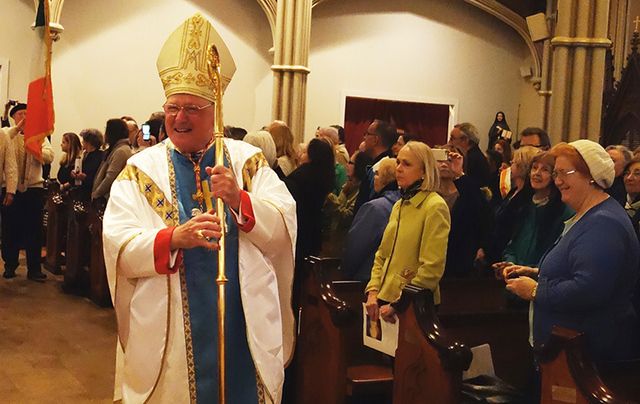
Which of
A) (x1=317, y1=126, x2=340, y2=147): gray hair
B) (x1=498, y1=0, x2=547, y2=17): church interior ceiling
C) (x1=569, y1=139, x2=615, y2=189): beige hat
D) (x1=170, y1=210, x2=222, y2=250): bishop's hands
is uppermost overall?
(x1=498, y1=0, x2=547, y2=17): church interior ceiling

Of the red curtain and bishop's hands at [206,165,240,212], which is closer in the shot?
bishop's hands at [206,165,240,212]

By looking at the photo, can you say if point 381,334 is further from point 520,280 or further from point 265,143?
point 265,143

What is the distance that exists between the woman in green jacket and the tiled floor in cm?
173

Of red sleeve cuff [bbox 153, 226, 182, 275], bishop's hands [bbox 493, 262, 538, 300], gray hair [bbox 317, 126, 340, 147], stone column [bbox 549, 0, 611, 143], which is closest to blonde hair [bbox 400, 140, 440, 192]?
bishop's hands [bbox 493, 262, 538, 300]

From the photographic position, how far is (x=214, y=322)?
2.66 metres

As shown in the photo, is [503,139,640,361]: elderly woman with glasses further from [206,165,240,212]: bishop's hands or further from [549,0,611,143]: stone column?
[549,0,611,143]: stone column

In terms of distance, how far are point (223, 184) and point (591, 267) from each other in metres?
1.40

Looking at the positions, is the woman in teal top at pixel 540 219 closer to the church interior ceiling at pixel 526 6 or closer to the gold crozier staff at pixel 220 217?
the gold crozier staff at pixel 220 217

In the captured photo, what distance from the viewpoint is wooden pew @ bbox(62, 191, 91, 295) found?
7578 millimetres

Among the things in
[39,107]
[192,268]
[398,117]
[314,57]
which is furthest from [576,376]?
[398,117]

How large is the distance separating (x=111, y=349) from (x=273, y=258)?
10.9 feet

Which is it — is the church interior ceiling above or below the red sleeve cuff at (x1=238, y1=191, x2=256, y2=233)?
above

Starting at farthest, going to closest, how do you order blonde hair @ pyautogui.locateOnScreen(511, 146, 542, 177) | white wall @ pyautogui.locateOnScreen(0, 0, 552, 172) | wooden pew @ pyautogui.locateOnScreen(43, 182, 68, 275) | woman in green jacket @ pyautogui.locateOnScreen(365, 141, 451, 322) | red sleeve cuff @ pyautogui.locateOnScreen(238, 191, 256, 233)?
1. white wall @ pyautogui.locateOnScreen(0, 0, 552, 172)
2. wooden pew @ pyautogui.locateOnScreen(43, 182, 68, 275)
3. blonde hair @ pyautogui.locateOnScreen(511, 146, 542, 177)
4. woman in green jacket @ pyautogui.locateOnScreen(365, 141, 451, 322)
5. red sleeve cuff @ pyautogui.locateOnScreen(238, 191, 256, 233)

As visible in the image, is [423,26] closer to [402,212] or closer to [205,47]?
[402,212]
